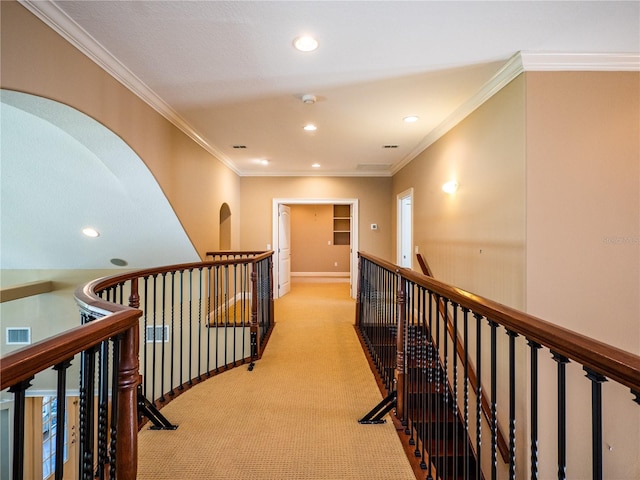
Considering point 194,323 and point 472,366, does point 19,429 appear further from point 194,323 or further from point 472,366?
point 194,323

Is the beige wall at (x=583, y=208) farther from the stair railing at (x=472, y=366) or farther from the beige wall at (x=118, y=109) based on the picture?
the beige wall at (x=118, y=109)

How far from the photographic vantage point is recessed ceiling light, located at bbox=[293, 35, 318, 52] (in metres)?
2.14

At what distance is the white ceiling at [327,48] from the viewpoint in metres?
1.89

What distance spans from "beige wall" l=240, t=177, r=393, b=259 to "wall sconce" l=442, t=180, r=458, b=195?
290 centimetres

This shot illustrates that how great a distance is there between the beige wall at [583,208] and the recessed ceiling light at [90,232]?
4845mm

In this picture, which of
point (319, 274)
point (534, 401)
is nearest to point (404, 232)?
point (319, 274)

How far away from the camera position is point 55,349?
792 millimetres

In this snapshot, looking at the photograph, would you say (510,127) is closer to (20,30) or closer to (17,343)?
(20,30)

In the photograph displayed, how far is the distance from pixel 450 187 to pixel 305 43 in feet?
7.53

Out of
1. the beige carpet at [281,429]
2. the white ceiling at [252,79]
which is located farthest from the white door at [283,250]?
the beige carpet at [281,429]

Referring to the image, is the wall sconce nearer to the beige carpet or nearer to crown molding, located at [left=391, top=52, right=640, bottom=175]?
crown molding, located at [left=391, top=52, right=640, bottom=175]

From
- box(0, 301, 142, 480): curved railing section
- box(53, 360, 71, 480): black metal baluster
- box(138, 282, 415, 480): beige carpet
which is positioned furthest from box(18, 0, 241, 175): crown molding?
box(138, 282, 415, 480): beige carpet

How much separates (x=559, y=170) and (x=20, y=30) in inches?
138

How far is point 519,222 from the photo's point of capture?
2459 mm
